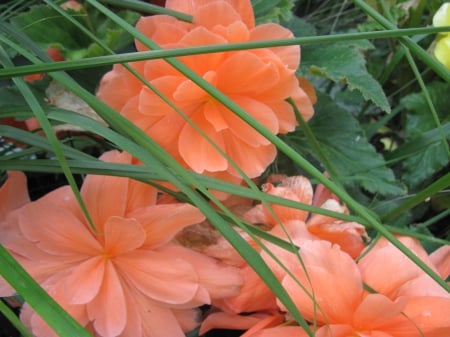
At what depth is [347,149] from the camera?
0.63 meters

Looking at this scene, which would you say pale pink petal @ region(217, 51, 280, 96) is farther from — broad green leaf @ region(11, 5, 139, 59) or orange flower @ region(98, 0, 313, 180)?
broad green leaf @ region(11, 5, 139, 59)

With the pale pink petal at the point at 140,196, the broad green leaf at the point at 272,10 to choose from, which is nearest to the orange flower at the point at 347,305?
the pale pink petal at the point at 140,196

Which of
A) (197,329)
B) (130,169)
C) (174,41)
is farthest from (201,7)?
(197,329)

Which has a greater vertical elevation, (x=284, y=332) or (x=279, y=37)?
(x=279, y=37)

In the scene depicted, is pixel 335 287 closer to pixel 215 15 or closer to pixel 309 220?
pixel 309 220

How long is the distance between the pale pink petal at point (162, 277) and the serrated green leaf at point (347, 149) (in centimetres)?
20

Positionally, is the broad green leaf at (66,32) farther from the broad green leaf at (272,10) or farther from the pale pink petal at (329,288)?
the pale pink petal at (329,288)

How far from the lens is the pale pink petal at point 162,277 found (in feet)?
1.41

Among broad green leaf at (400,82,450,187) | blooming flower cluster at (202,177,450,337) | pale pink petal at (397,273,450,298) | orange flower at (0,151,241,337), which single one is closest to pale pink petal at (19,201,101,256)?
orange flower at (0,151,241,337)

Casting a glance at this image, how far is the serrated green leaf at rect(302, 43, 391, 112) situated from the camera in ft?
1.84

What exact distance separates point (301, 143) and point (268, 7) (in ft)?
0.42

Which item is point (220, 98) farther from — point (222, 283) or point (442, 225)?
point (442, 225)

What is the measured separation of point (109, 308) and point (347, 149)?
11.8 inches

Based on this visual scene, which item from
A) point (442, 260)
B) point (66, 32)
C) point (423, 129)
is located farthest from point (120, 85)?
point (423, 129)
